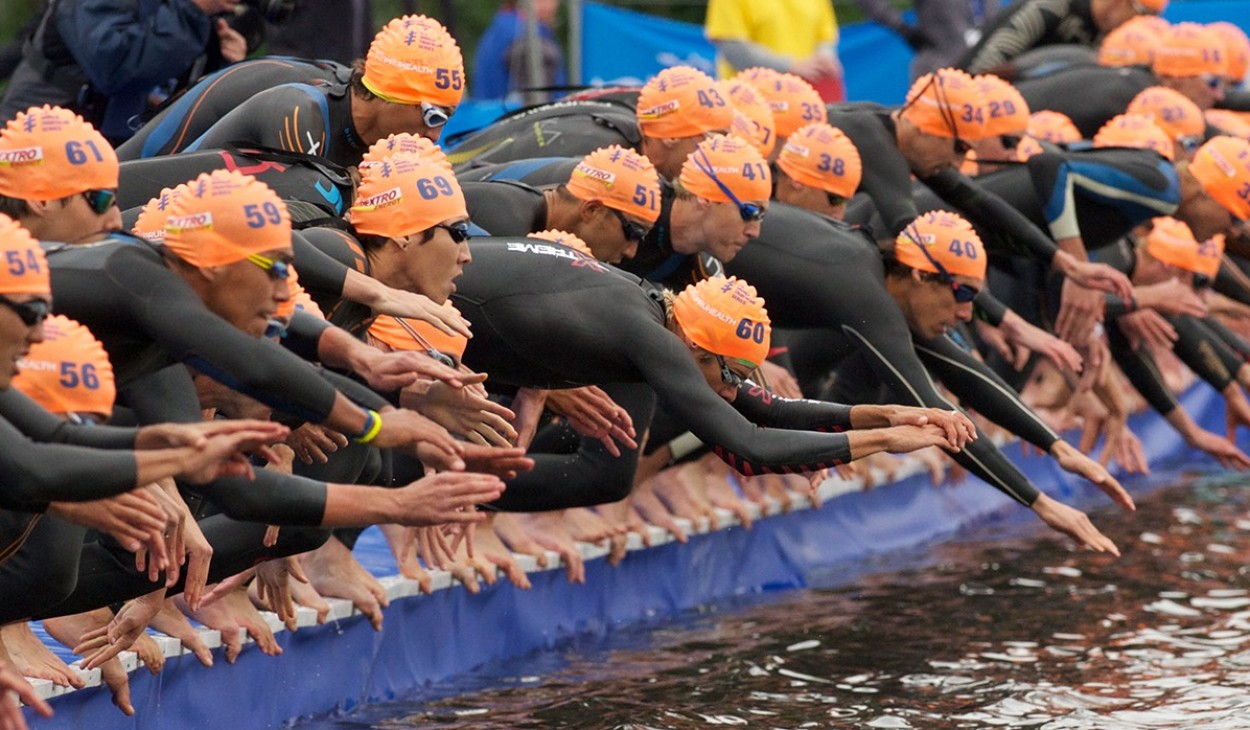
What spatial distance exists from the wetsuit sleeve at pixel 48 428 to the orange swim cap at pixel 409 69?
2.67m

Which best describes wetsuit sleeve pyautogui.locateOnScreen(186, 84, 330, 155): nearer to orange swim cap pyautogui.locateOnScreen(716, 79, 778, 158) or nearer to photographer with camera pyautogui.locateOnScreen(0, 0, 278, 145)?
photographer with camera pyautogui.locateOnScreen(0, 0, 278, 145)

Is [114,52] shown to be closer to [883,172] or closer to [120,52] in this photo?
[120,52]

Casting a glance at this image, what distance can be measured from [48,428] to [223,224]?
2.42ft

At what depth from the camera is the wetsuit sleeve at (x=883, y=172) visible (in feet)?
30.8

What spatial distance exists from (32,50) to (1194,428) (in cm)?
562

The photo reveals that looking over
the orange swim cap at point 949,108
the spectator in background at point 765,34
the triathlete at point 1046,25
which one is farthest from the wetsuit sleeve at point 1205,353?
the spectator in background at point 765,34

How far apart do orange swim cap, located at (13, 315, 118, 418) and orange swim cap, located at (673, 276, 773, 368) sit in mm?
2433

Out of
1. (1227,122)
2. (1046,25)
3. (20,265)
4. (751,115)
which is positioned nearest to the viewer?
(20,265)

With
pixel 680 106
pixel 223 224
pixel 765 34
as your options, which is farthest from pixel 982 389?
pixel 765 34

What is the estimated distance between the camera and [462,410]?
Answer: 6.18m

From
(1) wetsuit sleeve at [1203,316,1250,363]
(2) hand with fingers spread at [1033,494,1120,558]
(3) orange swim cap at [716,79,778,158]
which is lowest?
(2) hand with fingers spread at [1033,494,1120,558]

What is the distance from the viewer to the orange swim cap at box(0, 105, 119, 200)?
18.4 feet

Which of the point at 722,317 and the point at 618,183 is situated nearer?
the point at 722,317

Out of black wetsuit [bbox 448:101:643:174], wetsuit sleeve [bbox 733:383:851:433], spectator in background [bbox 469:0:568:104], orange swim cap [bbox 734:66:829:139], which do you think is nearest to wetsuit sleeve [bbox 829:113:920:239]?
orange swim cap [bbox 734:66:829:139]
